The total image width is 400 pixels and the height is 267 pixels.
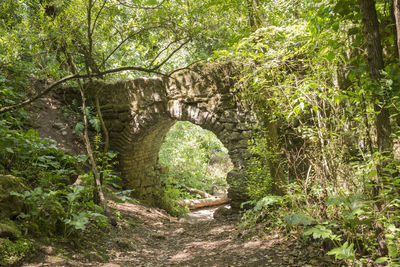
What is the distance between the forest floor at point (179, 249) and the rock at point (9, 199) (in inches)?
19.7

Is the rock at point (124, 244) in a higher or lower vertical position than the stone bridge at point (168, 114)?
lower

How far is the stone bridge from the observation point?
616 centimetres

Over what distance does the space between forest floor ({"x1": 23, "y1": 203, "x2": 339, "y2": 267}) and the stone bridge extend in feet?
5.21

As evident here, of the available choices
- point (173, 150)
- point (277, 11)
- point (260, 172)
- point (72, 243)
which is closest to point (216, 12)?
point (277, 11)

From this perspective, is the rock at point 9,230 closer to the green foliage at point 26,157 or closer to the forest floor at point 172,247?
the forest floor at point 172,247

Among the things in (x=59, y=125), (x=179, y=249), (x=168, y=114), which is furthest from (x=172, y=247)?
(x=59, y=125)

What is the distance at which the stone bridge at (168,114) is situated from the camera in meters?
6.16

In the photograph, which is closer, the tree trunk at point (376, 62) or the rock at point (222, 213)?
the tree trunk at point (376, 62)

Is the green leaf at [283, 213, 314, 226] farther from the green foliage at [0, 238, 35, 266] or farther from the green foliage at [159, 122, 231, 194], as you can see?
the green foliage at [159, 122, 231, 194]

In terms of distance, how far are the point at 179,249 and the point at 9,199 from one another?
2553 millimetres

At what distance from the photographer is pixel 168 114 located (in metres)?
6.86

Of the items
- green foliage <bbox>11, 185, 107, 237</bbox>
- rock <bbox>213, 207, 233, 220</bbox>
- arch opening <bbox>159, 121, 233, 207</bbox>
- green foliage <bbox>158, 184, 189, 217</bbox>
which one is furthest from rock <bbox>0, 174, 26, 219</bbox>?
arch opening <bbox>159, 121, 233, 207</bbox>

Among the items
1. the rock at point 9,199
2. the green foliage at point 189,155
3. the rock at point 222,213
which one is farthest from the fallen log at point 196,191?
the rock at point 9,199

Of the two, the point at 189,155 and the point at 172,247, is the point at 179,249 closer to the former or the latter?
the point at 172,247
